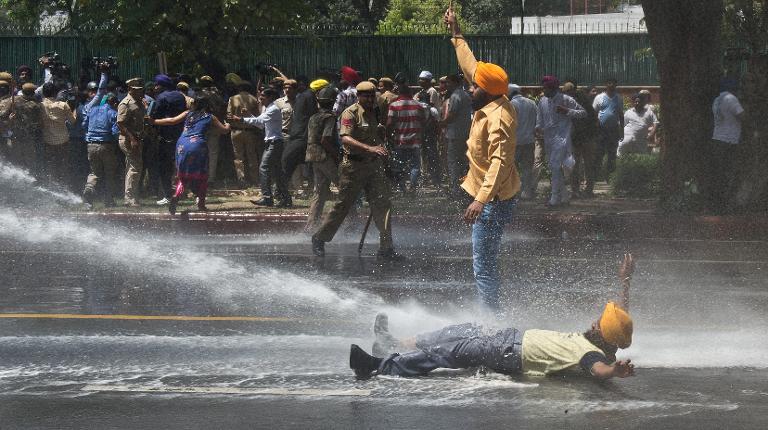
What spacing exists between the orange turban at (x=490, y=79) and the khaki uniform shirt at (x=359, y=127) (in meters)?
4.17

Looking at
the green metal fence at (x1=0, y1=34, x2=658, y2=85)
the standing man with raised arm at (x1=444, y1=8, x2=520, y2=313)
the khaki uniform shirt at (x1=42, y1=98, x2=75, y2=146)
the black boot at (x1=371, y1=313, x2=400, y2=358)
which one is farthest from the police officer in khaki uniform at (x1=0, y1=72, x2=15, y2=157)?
the black boot at (x1=371, y1=313, x2=400, y2=358)

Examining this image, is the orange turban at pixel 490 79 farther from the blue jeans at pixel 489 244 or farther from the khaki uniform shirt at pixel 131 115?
the khaki uniform shirt at pixel 131 115

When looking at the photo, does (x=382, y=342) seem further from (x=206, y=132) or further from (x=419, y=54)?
(x=419, y=54)

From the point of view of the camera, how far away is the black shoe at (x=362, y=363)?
6840mm

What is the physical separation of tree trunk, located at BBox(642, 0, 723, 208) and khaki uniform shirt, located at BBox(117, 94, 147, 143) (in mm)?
6947

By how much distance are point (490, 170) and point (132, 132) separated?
991 cm

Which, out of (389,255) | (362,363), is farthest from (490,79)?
(389,255)

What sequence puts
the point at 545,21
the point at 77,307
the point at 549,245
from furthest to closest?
the point at 545,21
the point at 549,245
the point at 77,307

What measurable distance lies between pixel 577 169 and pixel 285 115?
4.55 metres

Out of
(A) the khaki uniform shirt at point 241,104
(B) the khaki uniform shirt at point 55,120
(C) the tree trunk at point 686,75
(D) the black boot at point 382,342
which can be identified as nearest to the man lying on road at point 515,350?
(D) the black boot at point 382,342

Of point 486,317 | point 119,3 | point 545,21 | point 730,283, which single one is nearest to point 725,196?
point 730,283

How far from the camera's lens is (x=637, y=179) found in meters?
18.2

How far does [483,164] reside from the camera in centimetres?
762

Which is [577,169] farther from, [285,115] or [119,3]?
[119,3]
